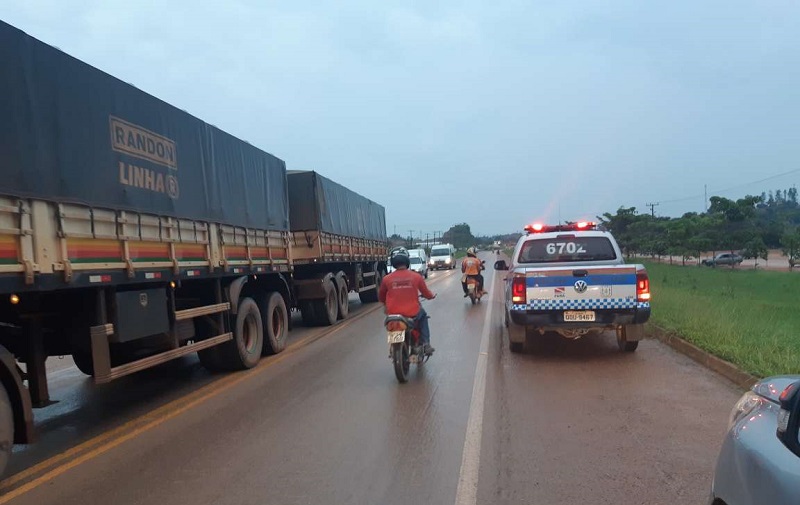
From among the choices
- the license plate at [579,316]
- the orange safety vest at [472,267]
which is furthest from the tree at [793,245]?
the license plate at [579,316]

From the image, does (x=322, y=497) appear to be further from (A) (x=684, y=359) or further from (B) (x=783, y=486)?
(A) (x=684, y=359)

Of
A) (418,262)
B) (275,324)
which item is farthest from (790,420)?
(418,262)

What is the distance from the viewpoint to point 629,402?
6738mm

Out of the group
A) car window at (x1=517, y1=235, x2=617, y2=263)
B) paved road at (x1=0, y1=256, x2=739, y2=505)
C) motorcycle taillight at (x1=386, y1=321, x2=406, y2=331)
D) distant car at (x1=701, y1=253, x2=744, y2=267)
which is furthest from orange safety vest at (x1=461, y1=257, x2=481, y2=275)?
distant car at (x1=701, y1=253, x2=744, y2=267)

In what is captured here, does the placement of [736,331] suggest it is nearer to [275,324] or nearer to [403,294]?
[403,294]

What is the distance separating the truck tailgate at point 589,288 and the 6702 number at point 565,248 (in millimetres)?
1129

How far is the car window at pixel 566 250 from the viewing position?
9.91 metres

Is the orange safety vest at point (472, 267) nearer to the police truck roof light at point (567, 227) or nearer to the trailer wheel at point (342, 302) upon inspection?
the trailer wheel at point (342, 302)

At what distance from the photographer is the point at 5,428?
469cm

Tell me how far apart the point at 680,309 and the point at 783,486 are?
1170 cm

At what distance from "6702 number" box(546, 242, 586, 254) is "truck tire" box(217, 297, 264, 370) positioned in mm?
4805

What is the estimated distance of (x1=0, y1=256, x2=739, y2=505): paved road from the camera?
4.53 m

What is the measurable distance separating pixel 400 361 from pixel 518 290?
89.6 inches

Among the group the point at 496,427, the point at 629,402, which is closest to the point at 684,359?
the point at 629,402
